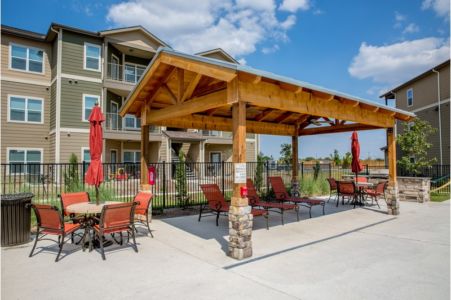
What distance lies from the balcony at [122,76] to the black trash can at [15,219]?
550 inches

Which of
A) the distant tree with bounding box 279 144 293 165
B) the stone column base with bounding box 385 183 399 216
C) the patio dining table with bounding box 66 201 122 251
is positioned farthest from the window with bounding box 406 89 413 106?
the patio dining table with bounding box 66 201 122 251

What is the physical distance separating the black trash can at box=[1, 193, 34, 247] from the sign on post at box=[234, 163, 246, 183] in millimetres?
4261

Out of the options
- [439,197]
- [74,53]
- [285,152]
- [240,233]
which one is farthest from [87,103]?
[285,152]

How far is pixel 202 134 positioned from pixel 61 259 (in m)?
18.1

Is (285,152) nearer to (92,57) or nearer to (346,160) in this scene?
(346,160)

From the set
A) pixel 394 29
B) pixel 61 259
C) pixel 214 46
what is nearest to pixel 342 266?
pixel 61 259

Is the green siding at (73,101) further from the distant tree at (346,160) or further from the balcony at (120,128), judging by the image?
the distant tree at (346,160)

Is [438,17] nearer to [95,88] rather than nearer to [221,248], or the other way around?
[221,248]

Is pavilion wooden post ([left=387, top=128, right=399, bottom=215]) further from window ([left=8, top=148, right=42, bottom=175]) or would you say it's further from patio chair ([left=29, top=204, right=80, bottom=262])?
window ([left=8, top=148, right=42, bottom=175])

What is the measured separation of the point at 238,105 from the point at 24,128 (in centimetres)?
1714

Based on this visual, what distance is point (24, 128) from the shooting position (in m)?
17.1

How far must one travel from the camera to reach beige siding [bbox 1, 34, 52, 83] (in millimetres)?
16484

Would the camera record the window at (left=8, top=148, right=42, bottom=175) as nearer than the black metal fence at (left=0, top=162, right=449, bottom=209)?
No

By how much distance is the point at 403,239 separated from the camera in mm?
6203
